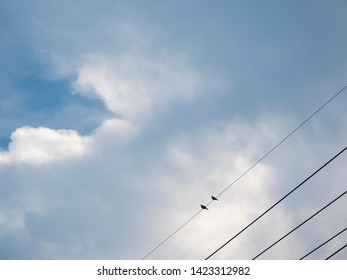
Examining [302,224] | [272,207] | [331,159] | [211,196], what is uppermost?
[211,196]

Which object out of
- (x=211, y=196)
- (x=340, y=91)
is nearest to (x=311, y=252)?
(x=340, y=91)

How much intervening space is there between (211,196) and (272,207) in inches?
268

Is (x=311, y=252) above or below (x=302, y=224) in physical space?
below

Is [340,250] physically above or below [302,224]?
below

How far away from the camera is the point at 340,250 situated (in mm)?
7332

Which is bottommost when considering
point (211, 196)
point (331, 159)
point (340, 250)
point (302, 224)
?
point (340, 250)

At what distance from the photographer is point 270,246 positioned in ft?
24.5
